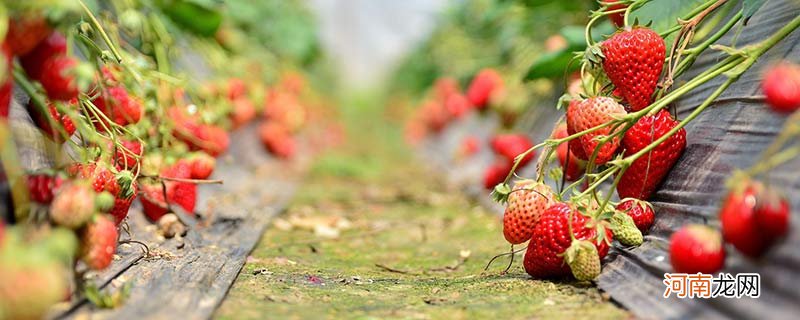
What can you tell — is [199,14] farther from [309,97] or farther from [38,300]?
[309,97]

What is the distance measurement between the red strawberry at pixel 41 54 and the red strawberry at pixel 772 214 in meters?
0.84

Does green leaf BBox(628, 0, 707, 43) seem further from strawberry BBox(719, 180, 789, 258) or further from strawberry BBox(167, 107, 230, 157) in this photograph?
strawberry BBox(167, 107, 230, 157)

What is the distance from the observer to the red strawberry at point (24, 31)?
2.81ft

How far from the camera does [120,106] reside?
1.38m

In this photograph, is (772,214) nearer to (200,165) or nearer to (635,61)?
(635,61)

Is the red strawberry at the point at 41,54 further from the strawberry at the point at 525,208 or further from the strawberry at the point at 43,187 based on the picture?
the strawberry at the point at 525,208

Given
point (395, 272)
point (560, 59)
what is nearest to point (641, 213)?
point (395, 272)

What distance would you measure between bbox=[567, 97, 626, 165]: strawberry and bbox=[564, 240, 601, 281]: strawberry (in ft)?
0.52

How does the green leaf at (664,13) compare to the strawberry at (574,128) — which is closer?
the strawberry at (574,128)

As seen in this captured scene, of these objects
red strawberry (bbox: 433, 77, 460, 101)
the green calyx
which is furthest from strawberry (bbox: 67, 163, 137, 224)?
red strawberry (bbox: 433, 77, 460, 101)

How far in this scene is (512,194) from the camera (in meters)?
1.26

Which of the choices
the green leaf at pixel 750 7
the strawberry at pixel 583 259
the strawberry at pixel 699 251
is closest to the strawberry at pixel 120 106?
the strawberry at pixel 583 259

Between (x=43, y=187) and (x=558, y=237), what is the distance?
0.70 m

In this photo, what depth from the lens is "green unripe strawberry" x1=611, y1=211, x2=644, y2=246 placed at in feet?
3.91
